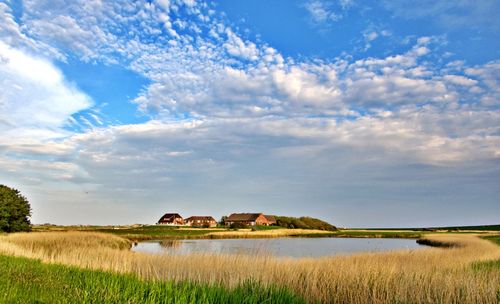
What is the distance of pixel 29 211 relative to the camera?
42219mm

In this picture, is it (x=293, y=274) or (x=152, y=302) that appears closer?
(x=152, y=302)

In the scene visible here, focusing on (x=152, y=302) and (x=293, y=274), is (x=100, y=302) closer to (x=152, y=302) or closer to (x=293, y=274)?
(x=152, y=302)

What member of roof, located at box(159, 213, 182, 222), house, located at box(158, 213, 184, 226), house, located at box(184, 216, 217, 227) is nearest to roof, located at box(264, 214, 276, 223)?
house, located at box(184, 216, 217, 227)

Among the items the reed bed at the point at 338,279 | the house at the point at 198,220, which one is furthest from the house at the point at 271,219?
the reed bed at the point at 338,279

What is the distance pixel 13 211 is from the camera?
39.0 meters

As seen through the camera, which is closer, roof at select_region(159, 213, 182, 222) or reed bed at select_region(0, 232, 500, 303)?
reed bed at select_region(0, 232, 500, 303)

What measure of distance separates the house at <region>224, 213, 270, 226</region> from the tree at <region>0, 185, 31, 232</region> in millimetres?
71942

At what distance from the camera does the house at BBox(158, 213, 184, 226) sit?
11481cm

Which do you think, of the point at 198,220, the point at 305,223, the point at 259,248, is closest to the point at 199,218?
the point at 198,220

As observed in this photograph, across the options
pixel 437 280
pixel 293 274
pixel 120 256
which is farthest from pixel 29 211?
pixel 437 280

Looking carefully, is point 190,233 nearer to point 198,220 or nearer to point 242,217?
point 242,217

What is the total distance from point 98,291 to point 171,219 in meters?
110

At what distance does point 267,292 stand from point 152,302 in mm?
3228

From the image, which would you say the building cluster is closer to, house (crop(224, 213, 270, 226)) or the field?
house (crop(224, 213, 270, 226))
